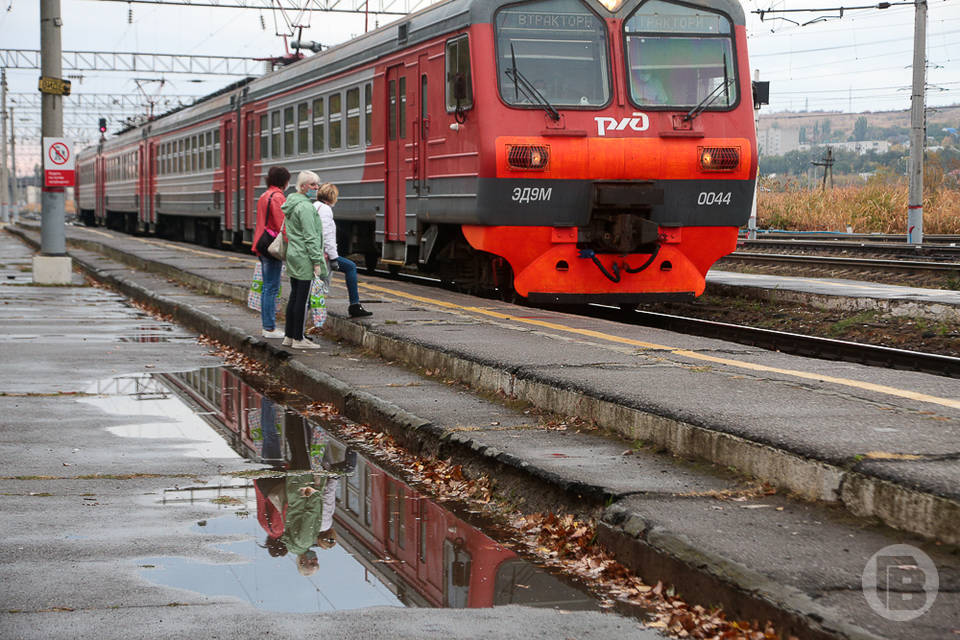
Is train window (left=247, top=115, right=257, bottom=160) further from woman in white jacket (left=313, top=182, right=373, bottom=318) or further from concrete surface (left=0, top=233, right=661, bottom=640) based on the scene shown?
concrete surface (left=0, top=233, right=661, bottom=640)

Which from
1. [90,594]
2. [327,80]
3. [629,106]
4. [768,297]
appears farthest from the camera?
[327,80]

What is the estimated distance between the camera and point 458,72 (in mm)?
13680

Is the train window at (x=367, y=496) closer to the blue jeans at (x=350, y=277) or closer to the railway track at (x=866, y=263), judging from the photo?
the blue jeans at (x=350, y=277)

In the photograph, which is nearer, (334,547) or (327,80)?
(334,547)

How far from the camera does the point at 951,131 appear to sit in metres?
73.1

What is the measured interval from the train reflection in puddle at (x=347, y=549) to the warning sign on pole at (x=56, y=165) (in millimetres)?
13066

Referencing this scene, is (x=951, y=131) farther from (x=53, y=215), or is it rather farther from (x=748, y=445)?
(x=748, y=445)

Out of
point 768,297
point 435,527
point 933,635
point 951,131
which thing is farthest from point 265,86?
point 951,131

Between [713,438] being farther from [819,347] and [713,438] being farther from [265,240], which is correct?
[265,240]

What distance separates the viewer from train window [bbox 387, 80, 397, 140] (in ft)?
53.0

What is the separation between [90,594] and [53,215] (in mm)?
16307

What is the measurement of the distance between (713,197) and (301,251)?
16.8 feet

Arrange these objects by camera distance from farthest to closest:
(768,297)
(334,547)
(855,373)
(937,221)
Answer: (937,221) → (768,297) → (855,373) → (334,547)

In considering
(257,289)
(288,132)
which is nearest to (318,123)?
(288,132)
